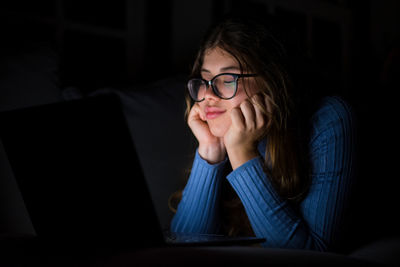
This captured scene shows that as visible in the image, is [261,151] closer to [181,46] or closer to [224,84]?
[224,84]

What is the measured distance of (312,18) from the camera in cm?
249

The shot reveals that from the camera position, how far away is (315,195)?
85 cm

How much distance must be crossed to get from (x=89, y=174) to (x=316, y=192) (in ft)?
1.81

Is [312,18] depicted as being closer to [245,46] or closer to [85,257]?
[245,46]

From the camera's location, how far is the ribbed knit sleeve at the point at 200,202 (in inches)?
43.0

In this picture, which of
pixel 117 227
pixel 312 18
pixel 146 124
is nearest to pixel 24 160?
pixel 117 227

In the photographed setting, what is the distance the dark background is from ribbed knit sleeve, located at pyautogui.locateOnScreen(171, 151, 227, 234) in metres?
0.43

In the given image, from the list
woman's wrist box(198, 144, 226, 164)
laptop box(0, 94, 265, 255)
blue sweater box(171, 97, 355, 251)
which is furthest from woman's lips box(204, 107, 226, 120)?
laptop box(0, 94, 265, 255)

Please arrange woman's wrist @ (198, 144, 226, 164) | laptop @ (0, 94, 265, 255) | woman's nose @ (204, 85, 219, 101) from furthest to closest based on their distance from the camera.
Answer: woman's wrist @ (198, 144, 226, 164)
woman's nose @ (204, 85, 219, 101)
laptop @ (0, 94, 265, 255)

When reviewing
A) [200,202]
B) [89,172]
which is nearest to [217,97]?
[200,202]

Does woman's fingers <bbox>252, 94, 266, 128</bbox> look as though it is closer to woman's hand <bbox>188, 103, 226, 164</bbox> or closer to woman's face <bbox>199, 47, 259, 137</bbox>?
woman's face <bbox>199, 47, 259, 137</bbox>

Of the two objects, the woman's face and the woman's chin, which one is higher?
the woman's face

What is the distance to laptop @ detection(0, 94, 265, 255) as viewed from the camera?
0.54m

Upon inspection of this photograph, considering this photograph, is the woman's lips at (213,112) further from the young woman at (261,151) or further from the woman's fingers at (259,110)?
the woman's fingers at (259,110)
